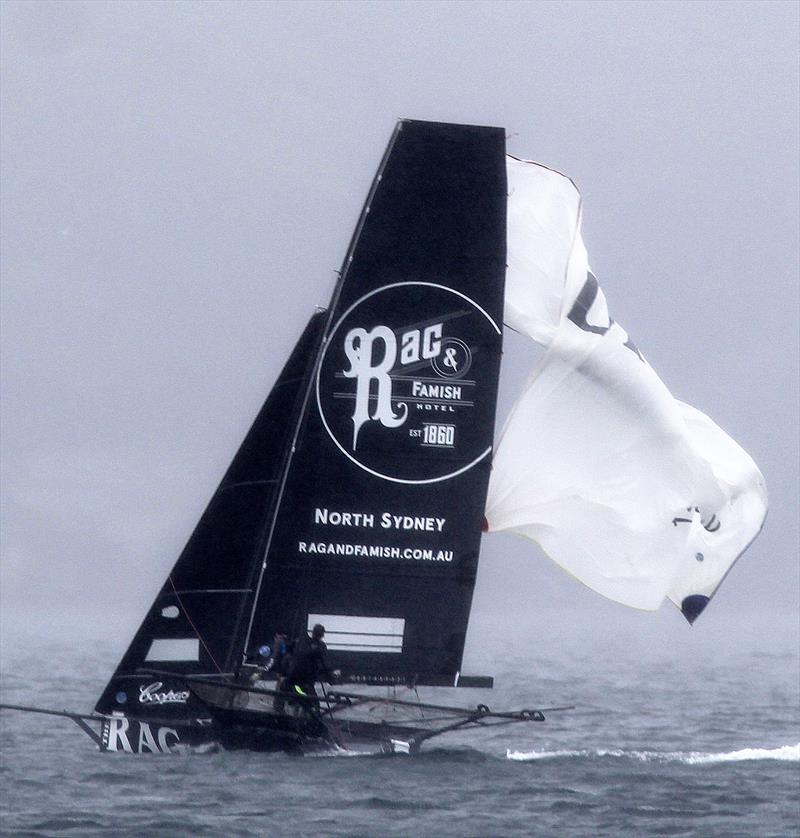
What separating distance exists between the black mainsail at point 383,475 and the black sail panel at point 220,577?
21 millimetres

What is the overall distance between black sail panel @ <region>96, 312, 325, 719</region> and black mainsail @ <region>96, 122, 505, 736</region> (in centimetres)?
2

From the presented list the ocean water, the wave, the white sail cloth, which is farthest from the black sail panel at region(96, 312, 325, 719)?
the wave

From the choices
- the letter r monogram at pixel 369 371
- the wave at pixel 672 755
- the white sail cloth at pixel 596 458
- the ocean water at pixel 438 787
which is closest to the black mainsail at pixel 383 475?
the letter r monogram at pixel 369 371

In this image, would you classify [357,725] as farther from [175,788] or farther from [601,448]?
[601,448]

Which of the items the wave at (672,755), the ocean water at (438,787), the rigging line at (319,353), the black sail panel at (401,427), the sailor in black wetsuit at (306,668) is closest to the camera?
the ocean water at (438,787)

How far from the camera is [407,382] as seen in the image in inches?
800

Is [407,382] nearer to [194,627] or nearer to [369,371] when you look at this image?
[369,371]

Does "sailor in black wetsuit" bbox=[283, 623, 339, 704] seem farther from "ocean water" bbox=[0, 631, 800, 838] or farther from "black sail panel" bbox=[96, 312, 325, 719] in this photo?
"black sail panel" bbox=[96, 312, 325, 719]

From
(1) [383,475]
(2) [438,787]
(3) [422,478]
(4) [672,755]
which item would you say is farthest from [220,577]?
(4) [672,755]

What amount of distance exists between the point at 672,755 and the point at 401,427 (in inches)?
220

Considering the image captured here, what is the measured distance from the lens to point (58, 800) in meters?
18.4

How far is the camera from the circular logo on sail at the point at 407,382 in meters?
20.3

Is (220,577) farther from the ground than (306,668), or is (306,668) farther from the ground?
(220,577)

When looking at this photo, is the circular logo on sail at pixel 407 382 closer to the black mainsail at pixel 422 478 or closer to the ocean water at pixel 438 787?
the black mainsail at pixel 422 478
